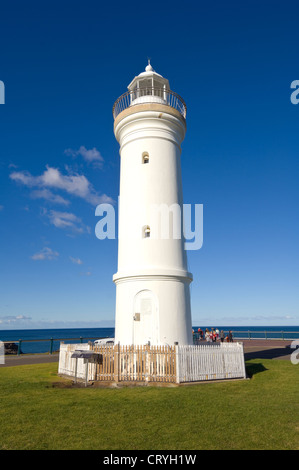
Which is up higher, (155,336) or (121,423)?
(155,336)

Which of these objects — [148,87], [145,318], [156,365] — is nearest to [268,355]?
[145,318]

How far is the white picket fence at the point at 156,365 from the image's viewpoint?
11.7 m

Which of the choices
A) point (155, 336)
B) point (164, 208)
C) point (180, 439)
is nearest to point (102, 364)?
point (155, 336)

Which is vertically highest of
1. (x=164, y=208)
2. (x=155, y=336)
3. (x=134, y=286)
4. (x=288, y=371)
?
(x=164, y=208)

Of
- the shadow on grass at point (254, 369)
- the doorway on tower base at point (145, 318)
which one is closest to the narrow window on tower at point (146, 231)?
the doorway on tower base at point (145, 318)

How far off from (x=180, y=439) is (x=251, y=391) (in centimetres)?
539

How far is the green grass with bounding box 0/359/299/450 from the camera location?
6246 millimetres

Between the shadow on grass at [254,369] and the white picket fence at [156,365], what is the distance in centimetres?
185

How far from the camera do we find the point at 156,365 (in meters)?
11.8

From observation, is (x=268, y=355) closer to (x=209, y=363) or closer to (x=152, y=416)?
(x=209, y=363)

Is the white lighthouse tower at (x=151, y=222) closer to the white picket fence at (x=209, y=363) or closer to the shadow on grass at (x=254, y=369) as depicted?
the white picket fence at (x=209, y=363)

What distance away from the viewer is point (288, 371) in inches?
573
